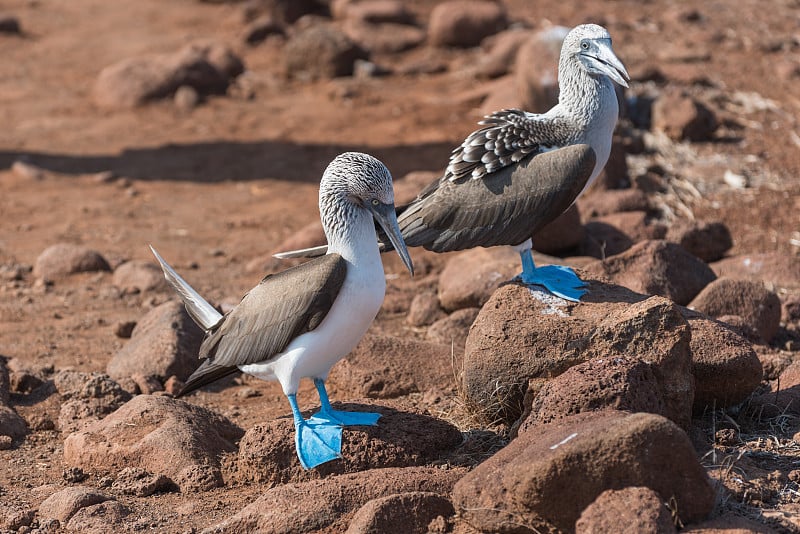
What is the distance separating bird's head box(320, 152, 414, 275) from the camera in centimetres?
501

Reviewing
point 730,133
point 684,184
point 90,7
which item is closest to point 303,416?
point 684,184

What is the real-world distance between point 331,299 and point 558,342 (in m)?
1.19

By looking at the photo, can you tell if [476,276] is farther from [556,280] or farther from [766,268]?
[766,268]

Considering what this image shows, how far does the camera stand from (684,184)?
33.2 feet

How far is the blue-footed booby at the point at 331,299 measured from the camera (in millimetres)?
5027

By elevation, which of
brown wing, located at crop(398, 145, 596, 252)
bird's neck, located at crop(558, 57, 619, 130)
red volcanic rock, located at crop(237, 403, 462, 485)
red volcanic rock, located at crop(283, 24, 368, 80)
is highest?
bird's neck, located at crop(558, 57, 619, 130)

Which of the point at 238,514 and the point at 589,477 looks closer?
the point at 589,477

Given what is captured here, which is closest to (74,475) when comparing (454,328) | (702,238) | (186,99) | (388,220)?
(388,220)

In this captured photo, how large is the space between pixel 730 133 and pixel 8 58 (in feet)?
33.5

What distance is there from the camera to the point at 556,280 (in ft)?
18.7

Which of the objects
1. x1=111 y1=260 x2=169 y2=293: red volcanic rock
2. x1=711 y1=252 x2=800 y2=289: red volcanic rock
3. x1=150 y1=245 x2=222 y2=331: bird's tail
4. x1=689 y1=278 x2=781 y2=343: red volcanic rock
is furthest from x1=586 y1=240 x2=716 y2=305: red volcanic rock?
x1=111 y1=260 x2=169 y2=293: red volcanic rock

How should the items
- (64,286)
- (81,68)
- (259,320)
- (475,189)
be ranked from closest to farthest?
(259,320), (475,189), (64,286), (81,68)

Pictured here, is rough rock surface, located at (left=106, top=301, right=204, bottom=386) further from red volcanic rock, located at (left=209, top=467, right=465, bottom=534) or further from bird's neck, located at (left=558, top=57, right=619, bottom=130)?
bird's neck, located at (left=558, top=57, right=619, bottom=130)

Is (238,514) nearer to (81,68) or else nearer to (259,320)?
(259,320)
